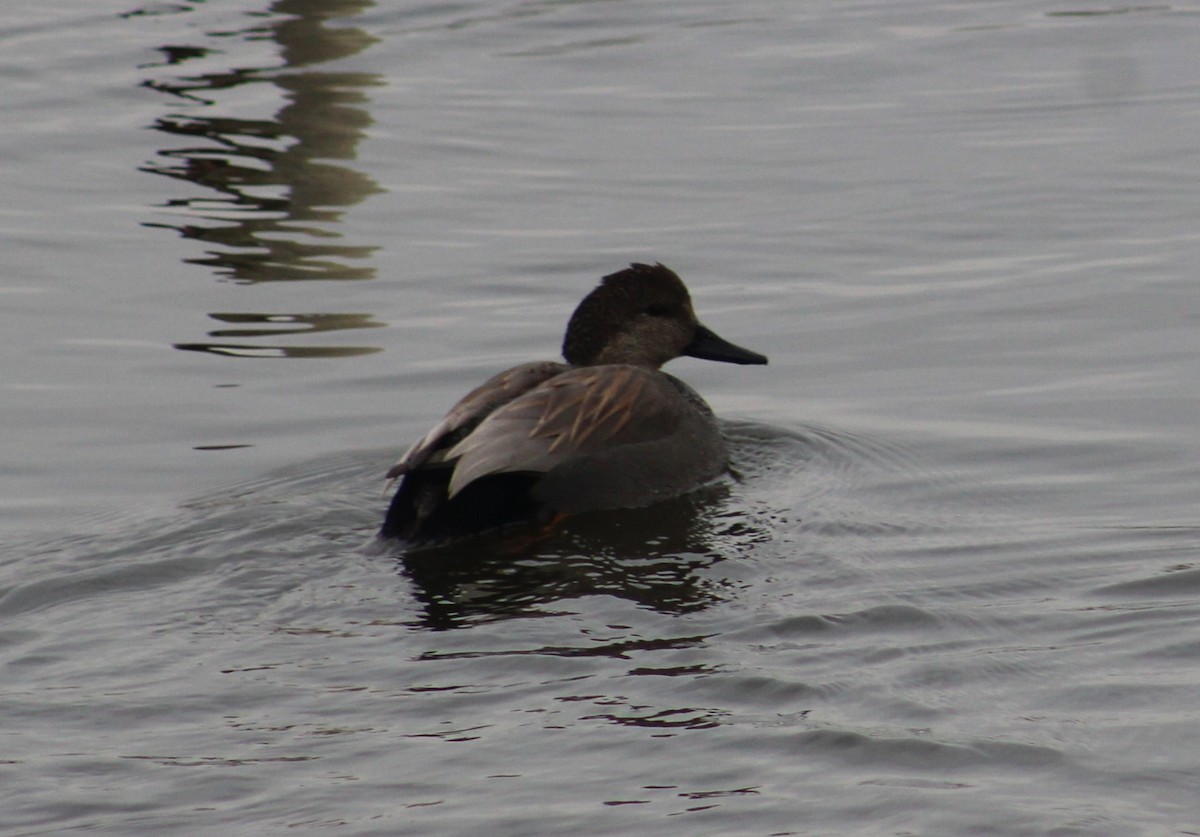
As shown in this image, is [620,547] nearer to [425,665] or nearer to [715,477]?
[715,477]

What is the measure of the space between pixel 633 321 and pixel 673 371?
1471mm

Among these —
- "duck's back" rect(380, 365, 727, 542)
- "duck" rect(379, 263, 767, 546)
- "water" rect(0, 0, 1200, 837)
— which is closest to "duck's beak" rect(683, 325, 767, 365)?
"water" rect(0, 0, 1200, 837)

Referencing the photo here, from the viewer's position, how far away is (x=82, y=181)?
1443cm

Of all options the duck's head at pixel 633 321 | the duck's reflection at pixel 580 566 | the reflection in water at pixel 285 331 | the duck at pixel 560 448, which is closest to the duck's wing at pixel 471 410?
the duck at pixel 560 448

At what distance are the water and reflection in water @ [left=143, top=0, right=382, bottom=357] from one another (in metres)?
0.06

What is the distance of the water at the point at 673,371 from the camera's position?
17.3 ft

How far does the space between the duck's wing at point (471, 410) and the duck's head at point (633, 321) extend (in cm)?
80

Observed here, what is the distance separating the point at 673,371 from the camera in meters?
10.9

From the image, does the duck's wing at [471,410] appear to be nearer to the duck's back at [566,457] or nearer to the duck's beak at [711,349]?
the duck's back at [566,457]

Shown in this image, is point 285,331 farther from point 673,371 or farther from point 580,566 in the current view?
point 580,566

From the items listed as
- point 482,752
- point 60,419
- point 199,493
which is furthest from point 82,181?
point 482,752

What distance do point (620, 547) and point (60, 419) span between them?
11.1 feet

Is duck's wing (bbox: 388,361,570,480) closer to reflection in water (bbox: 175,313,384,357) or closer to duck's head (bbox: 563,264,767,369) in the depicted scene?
duck's head (bbox: 563,264,767,369)

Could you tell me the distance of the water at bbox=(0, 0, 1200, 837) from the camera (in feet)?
17.3
